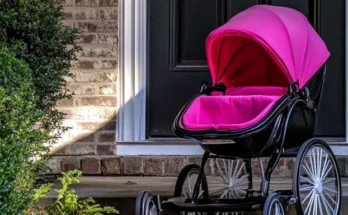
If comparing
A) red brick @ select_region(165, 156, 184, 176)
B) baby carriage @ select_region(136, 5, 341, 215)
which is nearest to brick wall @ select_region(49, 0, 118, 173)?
red brick @ select_region(165, 156, 184, 176)

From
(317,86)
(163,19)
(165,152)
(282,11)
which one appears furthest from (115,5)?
(317,86)

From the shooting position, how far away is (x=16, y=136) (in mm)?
3518

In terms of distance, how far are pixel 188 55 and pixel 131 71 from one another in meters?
0.48

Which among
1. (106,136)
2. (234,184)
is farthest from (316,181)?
(106,136)

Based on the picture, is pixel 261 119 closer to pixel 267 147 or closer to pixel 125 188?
pixel 267 147

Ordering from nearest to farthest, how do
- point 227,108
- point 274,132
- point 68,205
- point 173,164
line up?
1. point 274,132
2. point 227,108
3. point 68,205
4. point 173,164

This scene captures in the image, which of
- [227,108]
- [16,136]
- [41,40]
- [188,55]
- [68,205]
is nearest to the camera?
[16,136]

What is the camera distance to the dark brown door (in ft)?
18.6

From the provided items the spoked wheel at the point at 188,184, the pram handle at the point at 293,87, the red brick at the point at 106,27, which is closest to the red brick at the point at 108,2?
the red brick at the point at 106,27

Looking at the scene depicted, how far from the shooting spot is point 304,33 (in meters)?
4.23

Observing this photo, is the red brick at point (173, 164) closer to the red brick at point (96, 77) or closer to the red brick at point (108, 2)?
the red brick at point (96, 77)

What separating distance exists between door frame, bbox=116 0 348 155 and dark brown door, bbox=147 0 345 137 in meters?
0.09

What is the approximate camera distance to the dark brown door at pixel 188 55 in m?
5.67

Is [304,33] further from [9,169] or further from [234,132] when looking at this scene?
[9,169]
